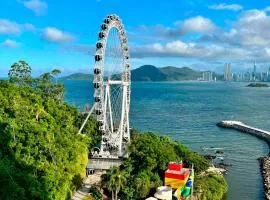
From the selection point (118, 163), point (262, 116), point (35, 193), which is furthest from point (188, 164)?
point (262, 116)

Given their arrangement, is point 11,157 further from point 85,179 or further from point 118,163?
point 118,163

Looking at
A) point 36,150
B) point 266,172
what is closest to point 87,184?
point 36,150

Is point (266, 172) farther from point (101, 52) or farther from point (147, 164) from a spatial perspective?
point (101, 52)

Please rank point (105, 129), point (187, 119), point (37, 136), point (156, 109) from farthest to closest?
point (156, 109) → point (187, 119) → point (105, 129) → point (37, 136)

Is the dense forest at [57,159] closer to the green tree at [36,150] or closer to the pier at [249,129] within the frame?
the green tree at [36,150]

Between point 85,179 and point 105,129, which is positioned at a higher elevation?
point 105,129

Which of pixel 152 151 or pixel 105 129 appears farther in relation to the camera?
pixel 105 129

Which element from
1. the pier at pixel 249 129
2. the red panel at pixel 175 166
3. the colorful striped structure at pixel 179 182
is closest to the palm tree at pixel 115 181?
the colorful striped structure at pixel 179 182

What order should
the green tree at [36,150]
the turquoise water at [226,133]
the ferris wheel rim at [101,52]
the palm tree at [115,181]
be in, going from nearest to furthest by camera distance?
1. the green tree at [36,150]
2. the palm tree at [115,181]
3. the ferris wheel rim at [101,52]
4. the turquoise water at [226,133]
